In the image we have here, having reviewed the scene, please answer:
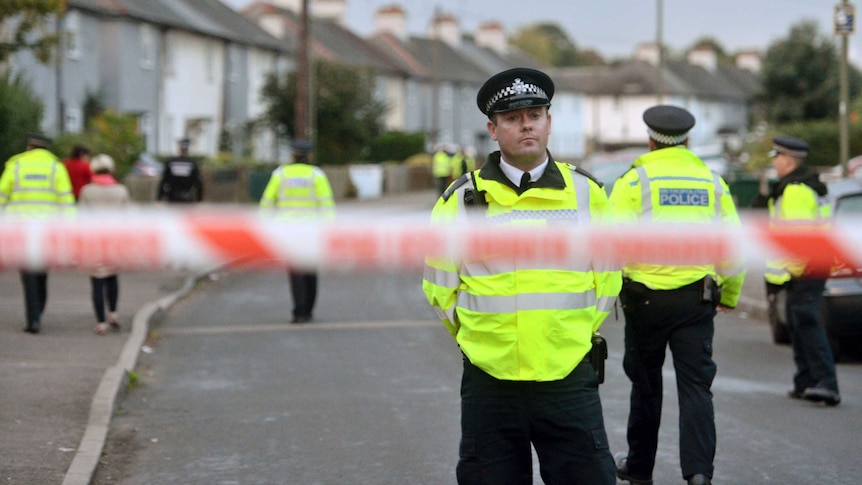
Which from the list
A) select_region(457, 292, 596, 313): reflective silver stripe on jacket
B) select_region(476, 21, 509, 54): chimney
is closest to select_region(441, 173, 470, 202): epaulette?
select_region(457, 292, 596, 313): reflective silver stripe on jacket

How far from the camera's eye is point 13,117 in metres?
19.6

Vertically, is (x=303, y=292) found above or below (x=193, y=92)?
below

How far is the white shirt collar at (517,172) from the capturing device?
459 centimetres

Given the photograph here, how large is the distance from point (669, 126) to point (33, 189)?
733cm

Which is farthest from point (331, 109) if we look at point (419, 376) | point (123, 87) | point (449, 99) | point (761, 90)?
point (419, 376)

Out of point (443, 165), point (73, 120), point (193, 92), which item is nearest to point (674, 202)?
point (443, 165)

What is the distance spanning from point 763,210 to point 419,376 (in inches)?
112

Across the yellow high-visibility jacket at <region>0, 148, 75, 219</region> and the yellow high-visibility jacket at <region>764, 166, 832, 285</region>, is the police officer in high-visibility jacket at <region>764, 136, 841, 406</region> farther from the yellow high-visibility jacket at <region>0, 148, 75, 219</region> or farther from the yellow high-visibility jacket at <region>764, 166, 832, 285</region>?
the yellow high-visibility jacket at <region>0, 148, 75, 219</region>

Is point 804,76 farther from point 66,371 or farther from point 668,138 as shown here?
point 668,138

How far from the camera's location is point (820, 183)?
29.9 ft

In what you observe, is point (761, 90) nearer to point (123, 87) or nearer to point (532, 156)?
point (123, 87)

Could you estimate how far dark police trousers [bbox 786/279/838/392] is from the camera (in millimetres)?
8938

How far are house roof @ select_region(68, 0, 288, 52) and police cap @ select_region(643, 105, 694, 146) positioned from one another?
115 ft

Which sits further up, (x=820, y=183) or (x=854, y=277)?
(x=820, y=183)
